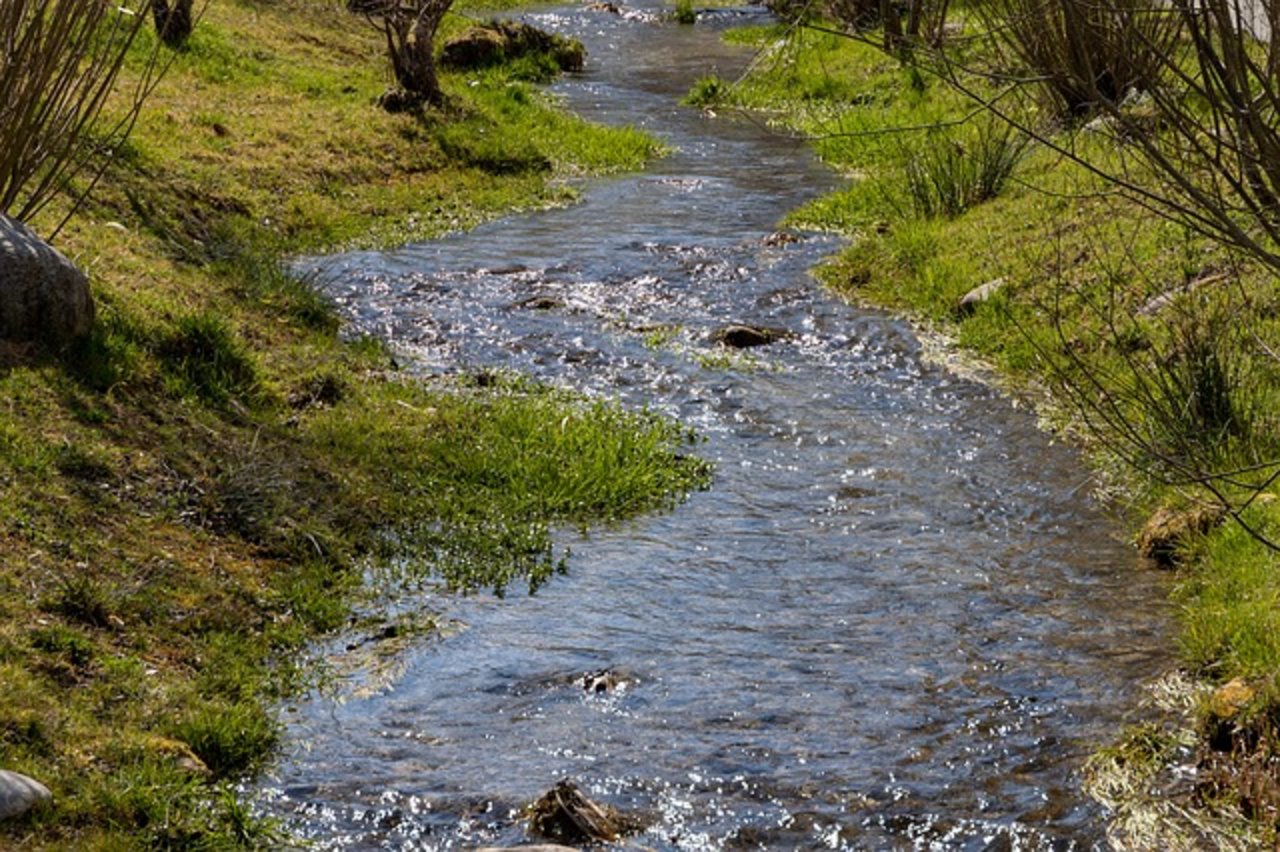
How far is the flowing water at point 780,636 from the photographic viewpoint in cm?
578

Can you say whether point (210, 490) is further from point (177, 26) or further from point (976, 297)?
point (177, 26)

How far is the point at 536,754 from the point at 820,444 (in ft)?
13.1

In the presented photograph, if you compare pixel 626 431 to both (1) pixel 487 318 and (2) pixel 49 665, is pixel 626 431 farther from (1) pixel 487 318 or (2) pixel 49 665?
(2) pixel 49 665

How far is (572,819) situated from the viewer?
17.9 ft

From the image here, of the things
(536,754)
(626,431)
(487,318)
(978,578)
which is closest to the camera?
(536,754)

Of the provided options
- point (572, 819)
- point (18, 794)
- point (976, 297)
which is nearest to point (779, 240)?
point (976, 297)

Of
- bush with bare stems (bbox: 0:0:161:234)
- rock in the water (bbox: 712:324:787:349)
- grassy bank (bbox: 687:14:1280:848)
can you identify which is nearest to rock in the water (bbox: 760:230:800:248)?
grassy bank (bbox: 687:14:1280:848)

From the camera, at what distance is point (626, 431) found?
949cm

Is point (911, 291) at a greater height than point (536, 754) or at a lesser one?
greater

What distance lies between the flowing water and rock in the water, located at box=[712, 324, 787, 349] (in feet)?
0.59

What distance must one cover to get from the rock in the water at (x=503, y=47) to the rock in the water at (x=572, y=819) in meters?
18.5

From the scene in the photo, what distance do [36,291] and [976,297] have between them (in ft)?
21.7

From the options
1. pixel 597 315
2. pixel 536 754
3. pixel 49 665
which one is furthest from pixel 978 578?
→ pixel 597 315

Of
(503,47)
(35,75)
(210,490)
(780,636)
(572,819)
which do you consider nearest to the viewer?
(572,819)
